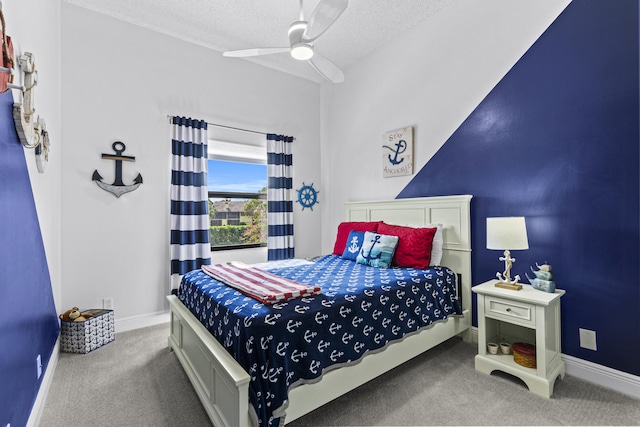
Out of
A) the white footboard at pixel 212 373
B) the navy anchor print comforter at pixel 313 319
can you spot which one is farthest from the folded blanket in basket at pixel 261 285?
the white footboard at pixel 212 373

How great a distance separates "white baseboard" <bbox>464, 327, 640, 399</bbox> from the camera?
1.93 metres

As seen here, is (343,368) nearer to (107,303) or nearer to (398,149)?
(398,149)

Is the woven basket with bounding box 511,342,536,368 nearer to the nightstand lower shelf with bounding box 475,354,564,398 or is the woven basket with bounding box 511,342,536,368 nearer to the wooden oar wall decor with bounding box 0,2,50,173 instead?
the nightstand lower shelf with bounding box 475,354,564,398

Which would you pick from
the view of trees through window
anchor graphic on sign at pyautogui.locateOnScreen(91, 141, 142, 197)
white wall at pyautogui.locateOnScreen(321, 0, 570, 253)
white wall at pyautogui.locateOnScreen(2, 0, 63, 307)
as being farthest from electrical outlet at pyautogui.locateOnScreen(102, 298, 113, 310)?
white wall at pyautogui.locateOnScreen(321, 0, 570, 253)

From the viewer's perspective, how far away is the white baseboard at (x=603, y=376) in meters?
1.93

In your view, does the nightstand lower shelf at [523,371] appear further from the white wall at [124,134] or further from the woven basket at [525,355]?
the white wall at [124,134]

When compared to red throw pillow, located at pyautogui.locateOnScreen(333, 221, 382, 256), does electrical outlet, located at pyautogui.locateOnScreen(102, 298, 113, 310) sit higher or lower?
lower

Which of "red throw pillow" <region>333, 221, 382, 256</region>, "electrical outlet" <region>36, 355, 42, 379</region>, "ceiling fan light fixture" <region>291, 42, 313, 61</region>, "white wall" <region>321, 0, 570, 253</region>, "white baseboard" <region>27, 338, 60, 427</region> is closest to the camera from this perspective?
"white baseboard" <region>27, 338, 60, 427</region>

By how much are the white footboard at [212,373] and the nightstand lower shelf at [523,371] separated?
1.73 metres

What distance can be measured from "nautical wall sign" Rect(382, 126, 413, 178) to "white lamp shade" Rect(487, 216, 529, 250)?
132cm

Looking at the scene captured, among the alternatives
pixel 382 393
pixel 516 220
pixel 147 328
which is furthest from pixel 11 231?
pixel 516 220

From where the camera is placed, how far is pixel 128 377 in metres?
2.19

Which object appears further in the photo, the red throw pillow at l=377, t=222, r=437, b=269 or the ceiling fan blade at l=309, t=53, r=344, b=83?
the red throw pillow at l=377, t=222, r=437, b=269

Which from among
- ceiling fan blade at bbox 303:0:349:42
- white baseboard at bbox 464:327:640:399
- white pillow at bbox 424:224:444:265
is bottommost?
white baseboard at bbox 464:327:640:399
